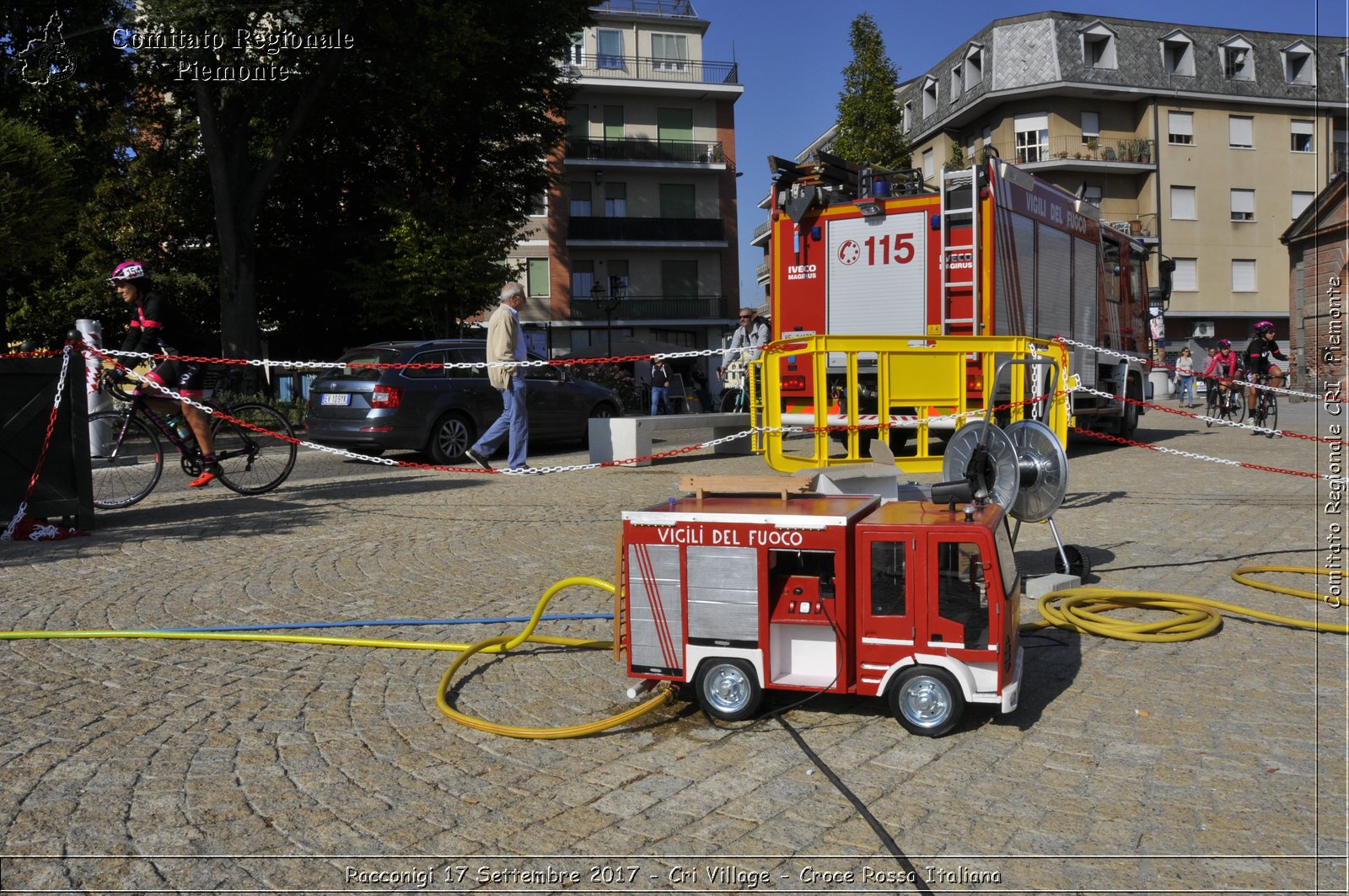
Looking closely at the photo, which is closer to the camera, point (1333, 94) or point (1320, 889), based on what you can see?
point (1320, 889)

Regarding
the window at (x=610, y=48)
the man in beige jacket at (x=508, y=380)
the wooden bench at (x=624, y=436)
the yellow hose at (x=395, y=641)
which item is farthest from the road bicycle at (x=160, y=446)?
the window at (x=610, y=48)

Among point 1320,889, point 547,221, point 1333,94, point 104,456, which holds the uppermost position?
point 547,221

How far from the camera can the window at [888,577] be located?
13.0 ft

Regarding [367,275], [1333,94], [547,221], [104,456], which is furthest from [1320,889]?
[547,221]

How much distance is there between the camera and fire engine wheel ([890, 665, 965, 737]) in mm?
3912

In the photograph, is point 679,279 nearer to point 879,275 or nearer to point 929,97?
point 929,97

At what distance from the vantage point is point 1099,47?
55.7 meters

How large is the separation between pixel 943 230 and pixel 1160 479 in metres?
3.67

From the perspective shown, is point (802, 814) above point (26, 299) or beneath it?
beneath

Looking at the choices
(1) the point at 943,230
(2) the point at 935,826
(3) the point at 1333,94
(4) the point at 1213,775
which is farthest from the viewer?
(1) the point at 943,230

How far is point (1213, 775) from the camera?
3.53m

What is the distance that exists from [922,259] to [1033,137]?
153 ft

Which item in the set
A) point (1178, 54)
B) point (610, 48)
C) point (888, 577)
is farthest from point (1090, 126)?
point (888, 577)

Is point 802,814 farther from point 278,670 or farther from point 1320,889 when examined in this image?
point 278,670
